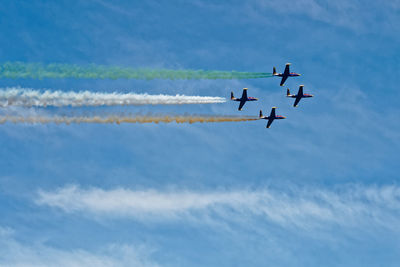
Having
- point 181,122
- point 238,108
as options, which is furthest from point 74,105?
point 238,108

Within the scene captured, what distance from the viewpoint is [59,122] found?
107m

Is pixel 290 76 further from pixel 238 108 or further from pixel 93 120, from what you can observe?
pixel 93 120

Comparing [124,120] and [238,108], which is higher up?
[238,108]

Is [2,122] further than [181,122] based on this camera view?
No

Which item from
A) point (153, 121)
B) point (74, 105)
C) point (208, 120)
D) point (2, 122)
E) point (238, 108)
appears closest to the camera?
point (2, 122)

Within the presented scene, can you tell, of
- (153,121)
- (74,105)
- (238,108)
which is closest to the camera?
(74,105)

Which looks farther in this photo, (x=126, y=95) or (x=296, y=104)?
(x=296, y=104)

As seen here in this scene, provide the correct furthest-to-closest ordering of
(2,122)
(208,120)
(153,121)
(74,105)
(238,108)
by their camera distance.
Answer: (238,108)
(208,120)
(153,121)
(74,105)
(2,122)

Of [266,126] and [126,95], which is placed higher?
[266,126]

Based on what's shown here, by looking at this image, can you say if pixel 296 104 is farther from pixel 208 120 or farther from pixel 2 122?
pixel 2 122

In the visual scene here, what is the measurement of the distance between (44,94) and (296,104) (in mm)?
65791

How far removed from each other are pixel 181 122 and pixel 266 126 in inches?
1427

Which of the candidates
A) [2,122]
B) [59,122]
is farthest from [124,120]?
[2,122]

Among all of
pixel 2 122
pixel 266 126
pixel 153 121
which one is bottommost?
pixel 2 122
